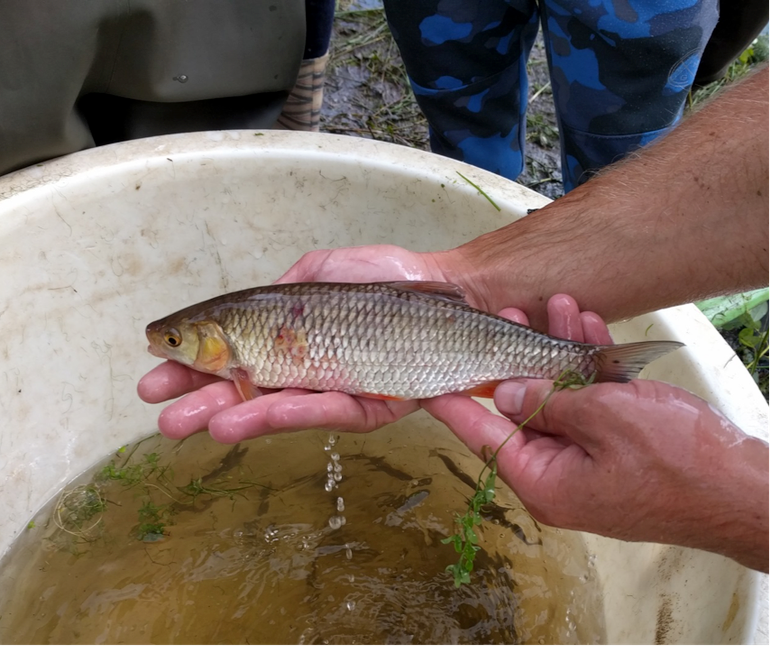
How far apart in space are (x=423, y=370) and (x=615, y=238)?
71 centimetres

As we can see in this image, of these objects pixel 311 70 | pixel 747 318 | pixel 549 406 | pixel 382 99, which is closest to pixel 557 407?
pixel 549 406

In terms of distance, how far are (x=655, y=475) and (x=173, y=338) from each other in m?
1.31

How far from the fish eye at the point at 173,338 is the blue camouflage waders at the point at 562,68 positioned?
160 cm

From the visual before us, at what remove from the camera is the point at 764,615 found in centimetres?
138

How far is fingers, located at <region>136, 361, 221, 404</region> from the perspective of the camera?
1871 millimetres

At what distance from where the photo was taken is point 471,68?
8.72 feet

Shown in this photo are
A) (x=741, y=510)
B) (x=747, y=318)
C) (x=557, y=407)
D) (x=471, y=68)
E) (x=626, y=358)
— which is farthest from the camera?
(x=747, y=318)

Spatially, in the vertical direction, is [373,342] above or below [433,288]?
below

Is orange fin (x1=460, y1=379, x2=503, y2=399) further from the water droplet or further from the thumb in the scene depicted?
the water droplet

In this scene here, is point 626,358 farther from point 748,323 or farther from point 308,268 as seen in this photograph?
point 748,323

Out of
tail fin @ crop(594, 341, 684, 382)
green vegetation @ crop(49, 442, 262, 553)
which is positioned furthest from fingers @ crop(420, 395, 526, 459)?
green vegetation @ crop(49, 442, 262, 553)

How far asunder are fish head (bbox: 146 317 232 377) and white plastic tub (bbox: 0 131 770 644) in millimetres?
607

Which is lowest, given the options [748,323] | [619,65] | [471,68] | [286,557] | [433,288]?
[286,557]

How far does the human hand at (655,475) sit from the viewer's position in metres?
1.24
